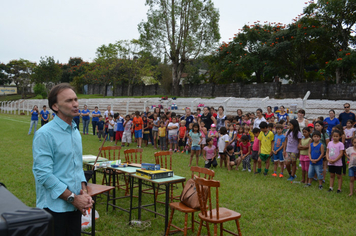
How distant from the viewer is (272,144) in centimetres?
867

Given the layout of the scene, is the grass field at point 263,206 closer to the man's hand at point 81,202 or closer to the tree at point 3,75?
the man's hand at point 81,202

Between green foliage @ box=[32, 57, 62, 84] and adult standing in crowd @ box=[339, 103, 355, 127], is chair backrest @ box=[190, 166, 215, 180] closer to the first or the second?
adult standing in crowd @ box=[339, 103, 355, 127]

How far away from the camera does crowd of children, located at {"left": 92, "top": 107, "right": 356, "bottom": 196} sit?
Result: 712cm

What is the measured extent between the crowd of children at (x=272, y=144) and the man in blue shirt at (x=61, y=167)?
6538 millimetres

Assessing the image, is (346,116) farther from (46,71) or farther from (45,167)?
(46,71)

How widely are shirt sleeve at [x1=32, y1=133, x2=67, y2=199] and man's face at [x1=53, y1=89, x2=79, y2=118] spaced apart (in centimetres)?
27

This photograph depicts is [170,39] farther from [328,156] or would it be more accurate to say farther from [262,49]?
[328,156]

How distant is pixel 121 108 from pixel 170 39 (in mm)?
9527

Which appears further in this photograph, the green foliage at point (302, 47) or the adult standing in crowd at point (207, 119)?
the green foliage at point (302, 47)

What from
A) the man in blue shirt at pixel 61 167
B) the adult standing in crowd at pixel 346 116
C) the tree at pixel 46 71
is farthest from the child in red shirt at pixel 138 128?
the tree at pixel 46 71

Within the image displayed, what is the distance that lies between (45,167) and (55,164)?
4.1 inches

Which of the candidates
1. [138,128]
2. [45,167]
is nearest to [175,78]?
[138,128]

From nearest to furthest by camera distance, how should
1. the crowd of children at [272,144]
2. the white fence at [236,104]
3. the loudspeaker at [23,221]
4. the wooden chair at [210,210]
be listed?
the loudspeaker at [23,221] → the wooden chair at [210,210] → the crowd of children at [272,144] → the white fence at [236,104]

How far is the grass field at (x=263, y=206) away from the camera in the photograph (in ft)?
15.3
